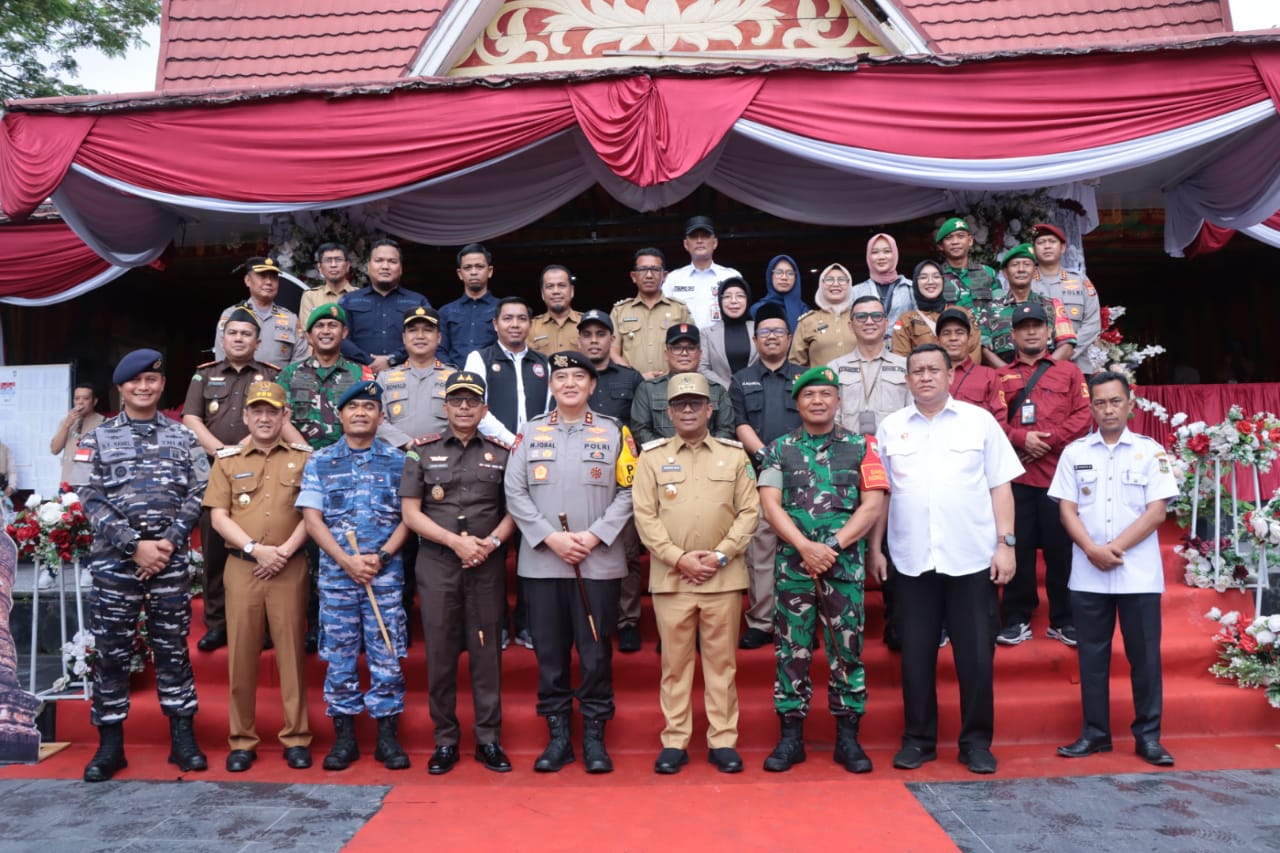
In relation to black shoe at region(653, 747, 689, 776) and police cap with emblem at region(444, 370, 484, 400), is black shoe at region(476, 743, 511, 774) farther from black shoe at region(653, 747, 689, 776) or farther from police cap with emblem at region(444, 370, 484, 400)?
police cap with emblem at region(444, 370, 484, 400)

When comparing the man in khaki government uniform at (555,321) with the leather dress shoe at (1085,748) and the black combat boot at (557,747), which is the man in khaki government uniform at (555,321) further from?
the leather dress shoe at (1085,748)

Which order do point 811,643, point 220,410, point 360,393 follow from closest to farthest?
point 811,643 → point 360,393 → point 220,410

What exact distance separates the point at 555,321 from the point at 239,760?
301 cm

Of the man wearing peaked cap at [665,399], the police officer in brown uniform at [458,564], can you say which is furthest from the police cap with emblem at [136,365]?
the man wearing peaked cap at [665,399]

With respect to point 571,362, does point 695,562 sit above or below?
below

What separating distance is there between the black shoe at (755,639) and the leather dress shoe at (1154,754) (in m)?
1.81

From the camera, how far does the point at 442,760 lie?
4.21 meters

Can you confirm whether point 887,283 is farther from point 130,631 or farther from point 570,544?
point 130,631

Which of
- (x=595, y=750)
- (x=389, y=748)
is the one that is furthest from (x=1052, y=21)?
(x=389, y=748)

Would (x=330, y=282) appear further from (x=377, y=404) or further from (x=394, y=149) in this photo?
(x=377, y=404)

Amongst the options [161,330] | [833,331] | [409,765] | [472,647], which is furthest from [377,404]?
[161,330]

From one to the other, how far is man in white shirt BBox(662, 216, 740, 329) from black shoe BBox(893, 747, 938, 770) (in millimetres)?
2852

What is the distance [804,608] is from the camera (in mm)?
4180

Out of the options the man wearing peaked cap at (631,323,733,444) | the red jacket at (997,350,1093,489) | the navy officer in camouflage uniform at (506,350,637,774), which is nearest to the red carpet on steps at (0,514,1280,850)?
the navy officer in camouflage uniform at (506,350,637,774)
